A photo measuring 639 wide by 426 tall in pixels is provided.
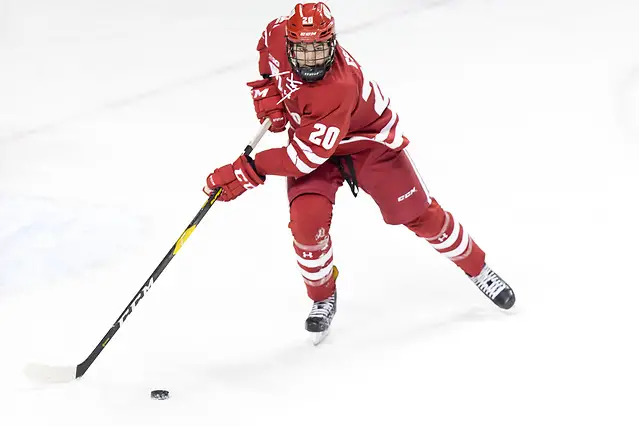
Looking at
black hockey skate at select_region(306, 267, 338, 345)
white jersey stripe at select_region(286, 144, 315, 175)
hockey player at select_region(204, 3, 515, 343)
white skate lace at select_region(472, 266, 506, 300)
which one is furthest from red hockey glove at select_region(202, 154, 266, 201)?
white skate lace at select_region(472, 266, 506, 300)

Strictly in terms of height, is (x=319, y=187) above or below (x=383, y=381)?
above

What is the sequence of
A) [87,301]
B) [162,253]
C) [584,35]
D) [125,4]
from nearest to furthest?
[87,301]
[162,253]
[584,35]
[125,4]

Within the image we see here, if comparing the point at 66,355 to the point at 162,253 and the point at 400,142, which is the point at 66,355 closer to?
the point at 162,253

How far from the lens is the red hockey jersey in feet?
10.0

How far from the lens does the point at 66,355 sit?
3271 mm

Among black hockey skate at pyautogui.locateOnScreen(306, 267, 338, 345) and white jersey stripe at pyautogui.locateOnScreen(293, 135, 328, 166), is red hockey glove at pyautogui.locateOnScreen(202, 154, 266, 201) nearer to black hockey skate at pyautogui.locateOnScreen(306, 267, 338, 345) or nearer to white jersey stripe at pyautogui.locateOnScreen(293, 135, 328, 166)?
white jersey stripe at pyautogui.locateOnScreen(293, 135, 328, 166)

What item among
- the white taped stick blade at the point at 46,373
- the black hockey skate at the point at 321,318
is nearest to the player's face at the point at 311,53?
the black hockey skate at the point at 321,318

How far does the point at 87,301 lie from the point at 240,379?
2.23 ft

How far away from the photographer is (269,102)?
3363mm

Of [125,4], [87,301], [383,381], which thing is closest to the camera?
[383,381]

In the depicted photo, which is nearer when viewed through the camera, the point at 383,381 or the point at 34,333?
the point at 383,381

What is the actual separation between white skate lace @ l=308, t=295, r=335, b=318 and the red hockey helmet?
2.49ft

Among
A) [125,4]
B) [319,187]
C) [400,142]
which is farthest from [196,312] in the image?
[125,4]

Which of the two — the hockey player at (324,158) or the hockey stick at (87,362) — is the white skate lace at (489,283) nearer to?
the hockey player at (324,158)
